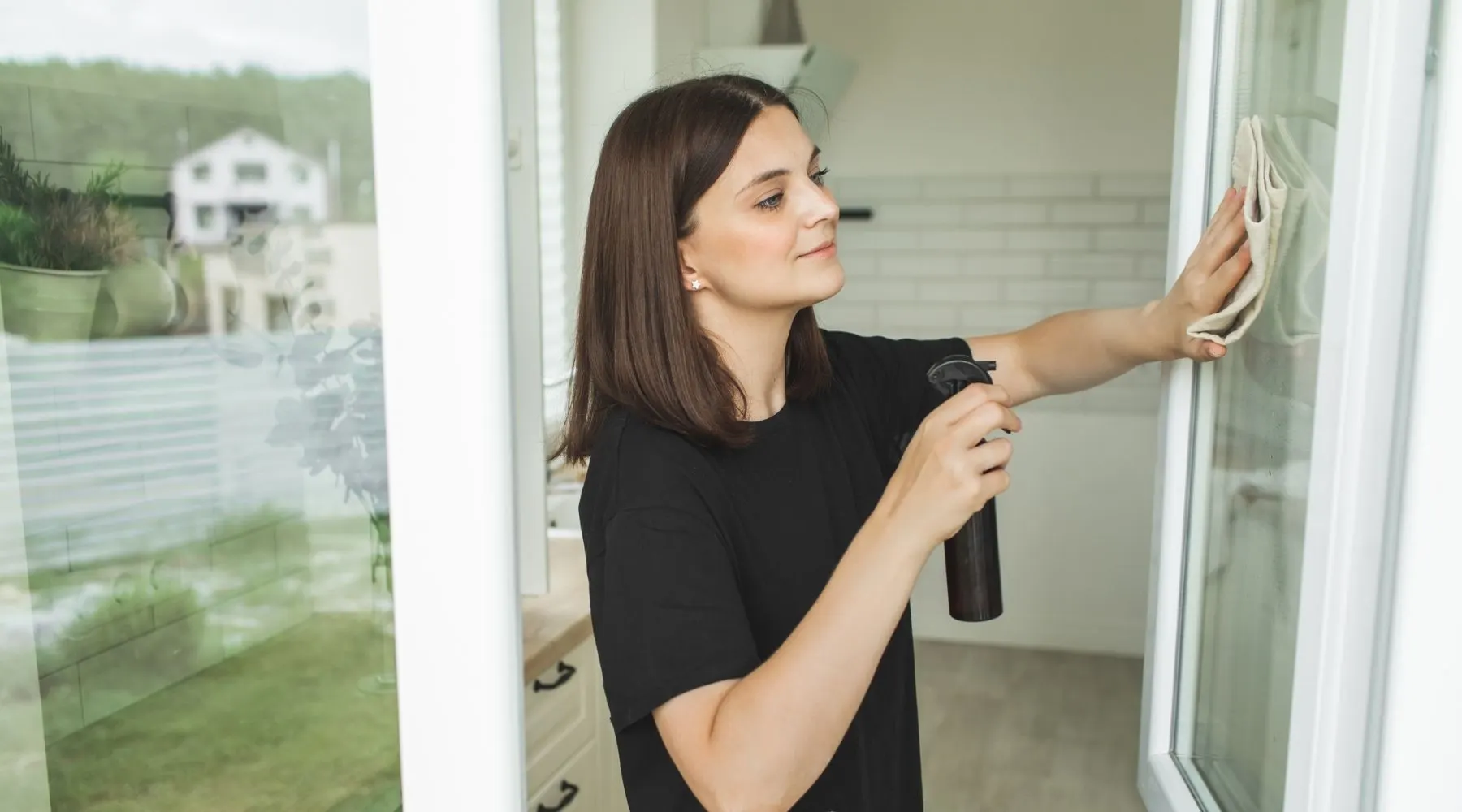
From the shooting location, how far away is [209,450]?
98 centimetres

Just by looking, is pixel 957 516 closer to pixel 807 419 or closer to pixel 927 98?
pixel 807 419

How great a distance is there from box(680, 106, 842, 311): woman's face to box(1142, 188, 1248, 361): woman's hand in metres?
0.29

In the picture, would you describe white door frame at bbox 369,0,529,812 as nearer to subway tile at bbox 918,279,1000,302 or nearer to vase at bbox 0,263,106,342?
vase at bbox 0,263,106,342

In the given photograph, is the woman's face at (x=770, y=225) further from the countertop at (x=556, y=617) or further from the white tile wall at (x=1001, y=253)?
the white tile wall at (x=1001, y=253)

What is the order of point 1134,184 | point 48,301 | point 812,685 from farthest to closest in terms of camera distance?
point 1134,184 → point 48,301 → point 812,685

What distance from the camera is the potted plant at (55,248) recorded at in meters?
0.93

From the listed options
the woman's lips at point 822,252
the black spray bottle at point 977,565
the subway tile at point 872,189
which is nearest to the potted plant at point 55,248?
the woman's lips at point 822,252

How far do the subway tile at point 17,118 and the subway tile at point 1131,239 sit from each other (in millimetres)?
2780

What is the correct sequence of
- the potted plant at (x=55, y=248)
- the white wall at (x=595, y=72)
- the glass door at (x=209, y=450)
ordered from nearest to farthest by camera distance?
1. the glass door at (x=209, y=450)
2. the potted plant at (x=55, y=248)
3. the white wall at (x=595, y=72)

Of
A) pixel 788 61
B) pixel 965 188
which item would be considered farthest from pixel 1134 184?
pixel 788 61

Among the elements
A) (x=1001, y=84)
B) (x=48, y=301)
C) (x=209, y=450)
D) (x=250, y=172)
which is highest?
(x=1001, y=84)

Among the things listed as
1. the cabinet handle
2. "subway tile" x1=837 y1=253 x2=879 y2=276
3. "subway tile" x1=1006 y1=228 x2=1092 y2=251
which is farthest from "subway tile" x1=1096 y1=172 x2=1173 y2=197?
the cabinet handle

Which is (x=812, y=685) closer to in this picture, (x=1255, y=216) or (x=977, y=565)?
(x=977, y=565)

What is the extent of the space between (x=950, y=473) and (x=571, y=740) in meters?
1.13
